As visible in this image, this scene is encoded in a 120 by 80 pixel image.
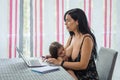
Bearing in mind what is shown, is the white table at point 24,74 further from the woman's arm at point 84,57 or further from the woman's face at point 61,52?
the woman's face at point 61,52

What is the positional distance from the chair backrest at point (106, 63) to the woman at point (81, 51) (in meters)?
0.08

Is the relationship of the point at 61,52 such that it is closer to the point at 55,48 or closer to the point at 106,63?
the point at 55,48

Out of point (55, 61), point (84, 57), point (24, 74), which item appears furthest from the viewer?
point (55, 61)

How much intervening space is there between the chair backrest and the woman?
8cm

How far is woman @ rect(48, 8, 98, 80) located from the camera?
1.94 m

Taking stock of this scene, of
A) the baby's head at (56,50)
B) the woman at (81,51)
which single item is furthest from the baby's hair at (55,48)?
the woman at (81,51)

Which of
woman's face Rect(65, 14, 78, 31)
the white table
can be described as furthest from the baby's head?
the white table

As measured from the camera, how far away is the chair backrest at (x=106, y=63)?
1901 mm

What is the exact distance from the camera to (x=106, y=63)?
201 cm

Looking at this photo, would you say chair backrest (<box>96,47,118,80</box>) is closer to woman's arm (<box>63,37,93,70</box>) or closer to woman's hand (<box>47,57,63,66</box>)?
woman's arm (<box>63,37,93,70</box>)

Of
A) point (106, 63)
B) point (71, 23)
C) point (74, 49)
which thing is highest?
point (71, 23)

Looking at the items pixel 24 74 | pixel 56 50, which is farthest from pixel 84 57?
pixel 24 74

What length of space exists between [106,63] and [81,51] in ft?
0.80

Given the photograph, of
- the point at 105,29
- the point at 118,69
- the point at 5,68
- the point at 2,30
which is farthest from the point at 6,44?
the point at 118,69
